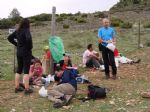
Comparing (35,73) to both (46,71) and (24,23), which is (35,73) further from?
(24,23)

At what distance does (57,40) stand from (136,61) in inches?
192

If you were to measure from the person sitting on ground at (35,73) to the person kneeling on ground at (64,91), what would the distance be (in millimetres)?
1348

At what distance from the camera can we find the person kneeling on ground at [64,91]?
9.49 meters

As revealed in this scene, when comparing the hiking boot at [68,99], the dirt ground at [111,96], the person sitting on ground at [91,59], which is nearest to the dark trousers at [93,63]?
the person sitting on ground at [91,59]

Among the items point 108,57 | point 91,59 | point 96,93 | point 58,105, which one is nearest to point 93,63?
point 91,59

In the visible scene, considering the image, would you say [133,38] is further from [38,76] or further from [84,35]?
[38,76]

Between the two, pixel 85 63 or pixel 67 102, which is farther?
pixel 85 63

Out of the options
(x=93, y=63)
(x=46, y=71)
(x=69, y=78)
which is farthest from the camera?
(x=93, y=63)

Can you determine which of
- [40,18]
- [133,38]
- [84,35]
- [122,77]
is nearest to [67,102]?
[122,77]

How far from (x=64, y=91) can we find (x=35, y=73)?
7.32 ft

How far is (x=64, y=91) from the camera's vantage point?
988 cm

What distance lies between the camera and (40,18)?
53.3 meters

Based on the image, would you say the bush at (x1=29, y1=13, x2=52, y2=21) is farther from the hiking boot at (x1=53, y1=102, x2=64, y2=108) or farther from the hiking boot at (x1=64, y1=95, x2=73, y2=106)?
the hiking boot at (x1=53, y1=102, x2=64, y2=108)

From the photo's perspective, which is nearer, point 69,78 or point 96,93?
point 96,93
